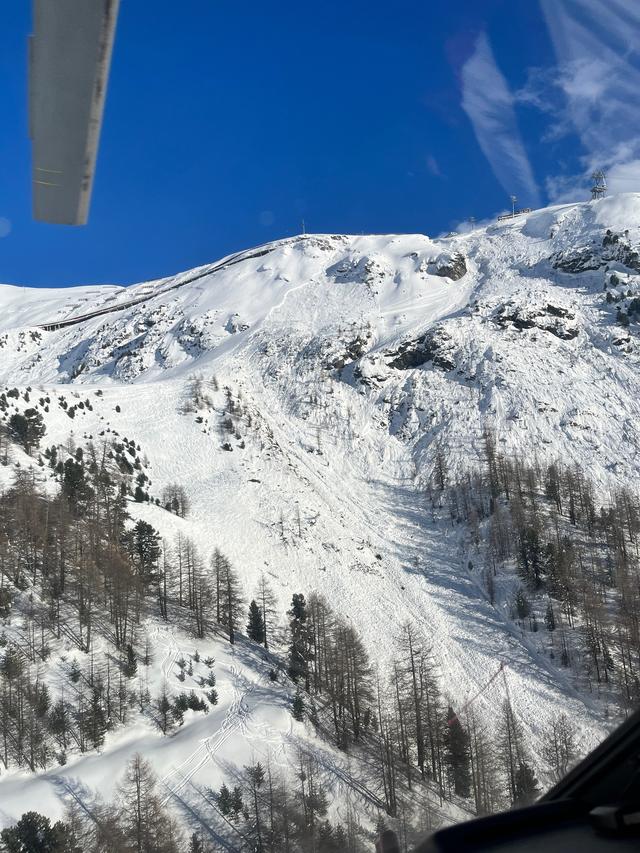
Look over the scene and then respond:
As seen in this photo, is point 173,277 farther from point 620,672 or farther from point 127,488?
point 620,672

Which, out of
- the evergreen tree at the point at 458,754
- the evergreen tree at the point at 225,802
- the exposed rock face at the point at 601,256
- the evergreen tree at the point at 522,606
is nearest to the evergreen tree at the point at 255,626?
the evergreen tree at the point at 458,754

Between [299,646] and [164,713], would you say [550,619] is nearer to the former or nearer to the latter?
[299,646]

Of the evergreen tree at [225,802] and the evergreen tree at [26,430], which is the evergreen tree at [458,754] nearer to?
the evergreen tree at [225,802]

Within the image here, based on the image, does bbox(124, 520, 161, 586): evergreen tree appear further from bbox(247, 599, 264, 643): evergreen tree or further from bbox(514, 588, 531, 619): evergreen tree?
bbox(514, 588, 531, 619): evergreen tree

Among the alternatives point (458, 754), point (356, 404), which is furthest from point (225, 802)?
point (356, 404)

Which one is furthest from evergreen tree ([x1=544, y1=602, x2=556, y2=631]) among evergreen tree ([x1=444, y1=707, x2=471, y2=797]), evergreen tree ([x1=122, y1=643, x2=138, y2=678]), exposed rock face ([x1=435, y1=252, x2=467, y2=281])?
exposed rock face ([x1=435, y1=252, x2=467, y2=281])

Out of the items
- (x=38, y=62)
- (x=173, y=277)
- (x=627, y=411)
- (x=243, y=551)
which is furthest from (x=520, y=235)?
(x=38, y=62)
